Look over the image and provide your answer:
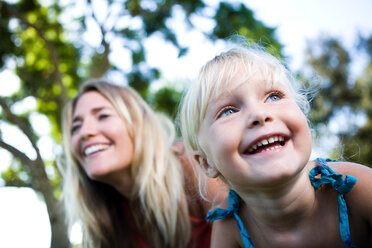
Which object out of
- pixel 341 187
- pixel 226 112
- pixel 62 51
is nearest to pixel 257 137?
pixel 226 112

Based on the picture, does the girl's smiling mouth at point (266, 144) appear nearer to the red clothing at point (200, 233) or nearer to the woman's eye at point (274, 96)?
the woman's eye at point (274, 96)

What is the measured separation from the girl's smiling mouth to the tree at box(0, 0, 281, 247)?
1.96 meters

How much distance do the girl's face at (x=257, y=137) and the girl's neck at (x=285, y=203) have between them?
0.10 meters

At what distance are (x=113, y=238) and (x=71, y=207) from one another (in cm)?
55

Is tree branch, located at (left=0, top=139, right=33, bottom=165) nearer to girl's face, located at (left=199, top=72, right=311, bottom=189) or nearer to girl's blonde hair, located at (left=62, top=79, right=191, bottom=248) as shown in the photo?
girl's blonde hair, located at (left=62, top=79, right=191, bottom=248)

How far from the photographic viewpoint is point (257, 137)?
1.46 meters

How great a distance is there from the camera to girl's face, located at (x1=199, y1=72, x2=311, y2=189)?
1.45m

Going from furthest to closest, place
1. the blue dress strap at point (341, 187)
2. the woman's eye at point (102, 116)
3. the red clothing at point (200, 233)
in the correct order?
the woman's eye at point (102, 116)
the red clothing at point (200, 233)
the blue dress strap at point (341, 187)

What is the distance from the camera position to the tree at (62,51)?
4000 mm

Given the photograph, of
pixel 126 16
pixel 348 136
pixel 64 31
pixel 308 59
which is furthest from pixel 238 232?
pixel 308 59

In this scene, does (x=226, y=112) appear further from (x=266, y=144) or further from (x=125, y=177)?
(x=125, y=177)

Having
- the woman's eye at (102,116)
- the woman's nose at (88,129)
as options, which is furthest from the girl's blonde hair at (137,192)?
the woman's nose at (88,129)

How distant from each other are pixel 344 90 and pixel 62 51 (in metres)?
15.3

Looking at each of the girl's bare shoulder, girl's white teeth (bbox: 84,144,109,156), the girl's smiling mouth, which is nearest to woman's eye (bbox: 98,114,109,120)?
girl's white teeth (bbox: 84,144,109,156)
